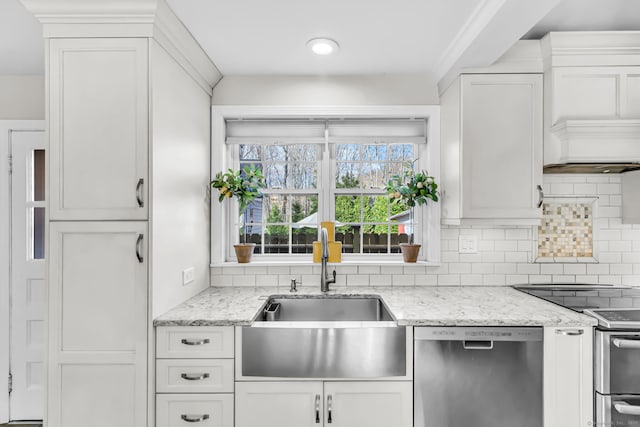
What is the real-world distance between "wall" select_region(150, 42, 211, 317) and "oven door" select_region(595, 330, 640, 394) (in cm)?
205

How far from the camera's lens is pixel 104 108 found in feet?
5.62

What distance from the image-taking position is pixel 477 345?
1771mm

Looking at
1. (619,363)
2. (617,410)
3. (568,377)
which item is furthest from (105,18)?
(617,410)

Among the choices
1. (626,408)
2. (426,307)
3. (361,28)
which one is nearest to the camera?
(626,408)

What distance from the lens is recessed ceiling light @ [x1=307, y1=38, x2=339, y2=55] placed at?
200cm

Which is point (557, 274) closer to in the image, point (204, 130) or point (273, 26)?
point (273, 26)

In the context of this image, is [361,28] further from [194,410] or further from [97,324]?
[194,410]

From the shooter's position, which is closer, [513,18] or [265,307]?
[513,18]

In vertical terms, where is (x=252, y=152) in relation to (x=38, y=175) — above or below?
above

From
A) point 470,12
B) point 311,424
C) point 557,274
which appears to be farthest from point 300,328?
point 557,274

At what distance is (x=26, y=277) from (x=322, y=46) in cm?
246

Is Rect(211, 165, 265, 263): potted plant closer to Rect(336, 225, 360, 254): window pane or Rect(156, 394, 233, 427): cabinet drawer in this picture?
Rect(336, 225, 360, 254): window pane

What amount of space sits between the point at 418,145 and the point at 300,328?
1.58 meters

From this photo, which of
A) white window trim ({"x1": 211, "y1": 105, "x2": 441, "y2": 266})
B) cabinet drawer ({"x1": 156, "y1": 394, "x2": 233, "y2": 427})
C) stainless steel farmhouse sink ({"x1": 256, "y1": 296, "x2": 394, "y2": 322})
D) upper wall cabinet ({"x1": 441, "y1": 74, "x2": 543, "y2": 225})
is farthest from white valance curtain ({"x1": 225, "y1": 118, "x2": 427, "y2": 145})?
cabinet drawer ({"x1": 156, "y1": 394, "x2": 233, "y2": 427})
